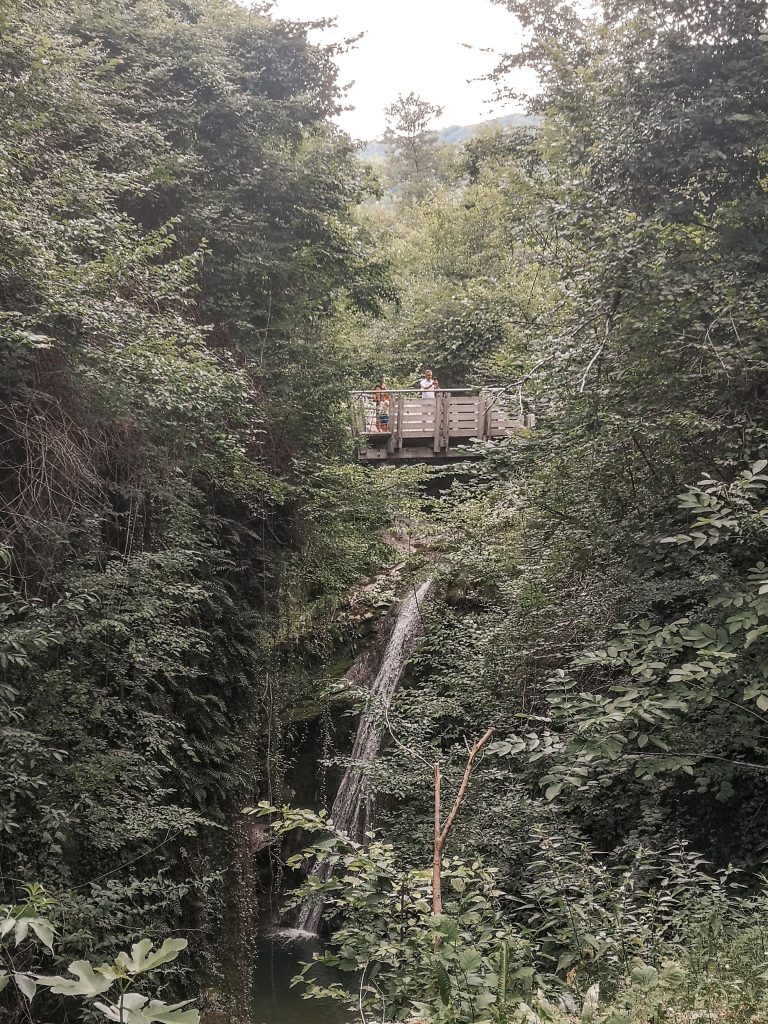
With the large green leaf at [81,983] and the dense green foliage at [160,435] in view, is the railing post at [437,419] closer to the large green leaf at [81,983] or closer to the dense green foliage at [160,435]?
the dense green foliage at [160,435]

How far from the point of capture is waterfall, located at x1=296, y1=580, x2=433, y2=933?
11.8m

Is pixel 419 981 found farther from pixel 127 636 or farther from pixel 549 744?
pixel 127 636

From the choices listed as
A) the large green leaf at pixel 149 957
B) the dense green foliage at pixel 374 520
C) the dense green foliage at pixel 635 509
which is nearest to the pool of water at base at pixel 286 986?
the dense green foliage at pixel 374 520

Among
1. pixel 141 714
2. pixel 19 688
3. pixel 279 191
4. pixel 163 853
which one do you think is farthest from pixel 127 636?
pixel 279 191

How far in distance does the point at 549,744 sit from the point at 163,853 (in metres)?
4.41

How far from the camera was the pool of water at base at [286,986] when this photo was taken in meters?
9.69

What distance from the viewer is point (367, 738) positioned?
12125 millimetres

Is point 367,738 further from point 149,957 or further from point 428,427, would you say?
point 149,957

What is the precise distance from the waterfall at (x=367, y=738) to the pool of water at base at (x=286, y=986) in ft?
1.59

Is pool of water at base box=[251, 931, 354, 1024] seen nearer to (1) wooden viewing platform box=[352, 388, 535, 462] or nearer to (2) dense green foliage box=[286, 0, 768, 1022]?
Answer: (2) dense green foliage box=[286, 0, 768, 1022]

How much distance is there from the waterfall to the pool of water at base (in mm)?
485

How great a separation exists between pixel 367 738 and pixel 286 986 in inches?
136

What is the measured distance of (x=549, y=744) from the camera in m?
4.18

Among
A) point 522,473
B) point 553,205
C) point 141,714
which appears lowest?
point 141,714
